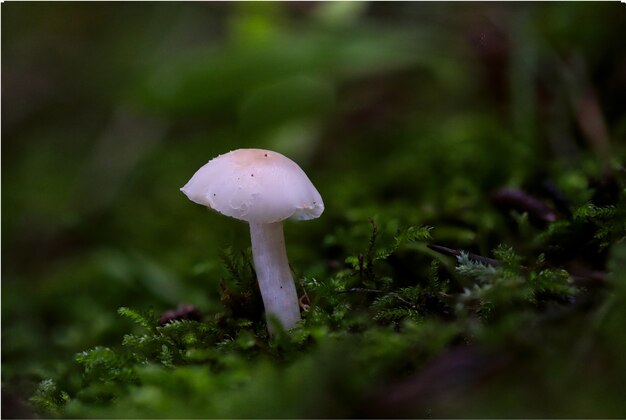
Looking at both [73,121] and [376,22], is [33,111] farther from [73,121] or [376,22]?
[376,22]

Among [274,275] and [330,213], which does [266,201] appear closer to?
[274,275]

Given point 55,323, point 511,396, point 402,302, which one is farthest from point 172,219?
point 511,396

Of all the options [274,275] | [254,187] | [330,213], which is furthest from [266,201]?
[330,213]

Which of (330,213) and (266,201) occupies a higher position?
(330,213)

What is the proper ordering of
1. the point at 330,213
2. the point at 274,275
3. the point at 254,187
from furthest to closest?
the point at 330,213 → the point at 274,275 → the point at 254,187

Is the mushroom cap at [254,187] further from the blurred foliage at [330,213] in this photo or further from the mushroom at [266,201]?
the blurred foliage at [330,213]

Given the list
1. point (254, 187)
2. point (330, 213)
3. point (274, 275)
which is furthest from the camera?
point (330, 213)

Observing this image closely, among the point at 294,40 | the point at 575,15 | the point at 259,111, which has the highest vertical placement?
the point at 294,40
